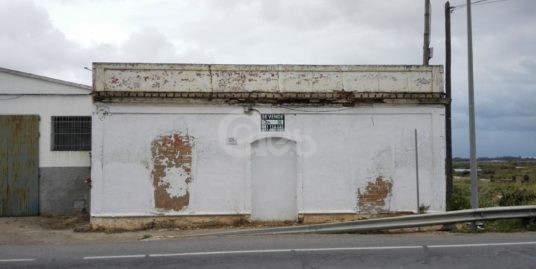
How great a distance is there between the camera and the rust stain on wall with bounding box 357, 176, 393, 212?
1520 cm

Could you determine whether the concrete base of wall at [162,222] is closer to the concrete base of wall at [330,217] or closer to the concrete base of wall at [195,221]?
the concrete base of wall at [195,221]

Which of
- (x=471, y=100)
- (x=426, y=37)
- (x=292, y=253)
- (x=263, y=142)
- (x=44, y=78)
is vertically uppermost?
(x=426, y=37)

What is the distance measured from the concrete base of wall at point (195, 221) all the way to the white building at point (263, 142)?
0.04 metres

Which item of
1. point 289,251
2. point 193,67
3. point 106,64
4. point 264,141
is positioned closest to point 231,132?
point 264,141

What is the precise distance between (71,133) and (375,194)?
9.84 meters

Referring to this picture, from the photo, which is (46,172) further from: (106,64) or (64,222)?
(106,64)

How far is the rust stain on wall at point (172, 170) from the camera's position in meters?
14.9

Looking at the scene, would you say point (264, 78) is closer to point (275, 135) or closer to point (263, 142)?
point (275, 135)

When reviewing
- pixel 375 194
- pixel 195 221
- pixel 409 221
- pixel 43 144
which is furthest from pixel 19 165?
pixel 409 221

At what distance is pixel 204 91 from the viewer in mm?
15102

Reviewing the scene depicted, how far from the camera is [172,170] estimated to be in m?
15.0

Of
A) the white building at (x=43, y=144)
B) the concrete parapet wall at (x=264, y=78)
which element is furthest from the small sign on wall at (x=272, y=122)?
the white building at (x=43, y=144)

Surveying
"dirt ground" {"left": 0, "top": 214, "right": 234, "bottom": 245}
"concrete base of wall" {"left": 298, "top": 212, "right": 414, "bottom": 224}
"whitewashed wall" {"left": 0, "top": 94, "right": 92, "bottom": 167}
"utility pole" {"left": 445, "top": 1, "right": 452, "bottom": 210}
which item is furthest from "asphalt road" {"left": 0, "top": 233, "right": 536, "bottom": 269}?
"whitewashed wall" {"left": 0, "top": 94, "right": 92, "bottom": 167}

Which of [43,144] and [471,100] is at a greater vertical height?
[471,100]
